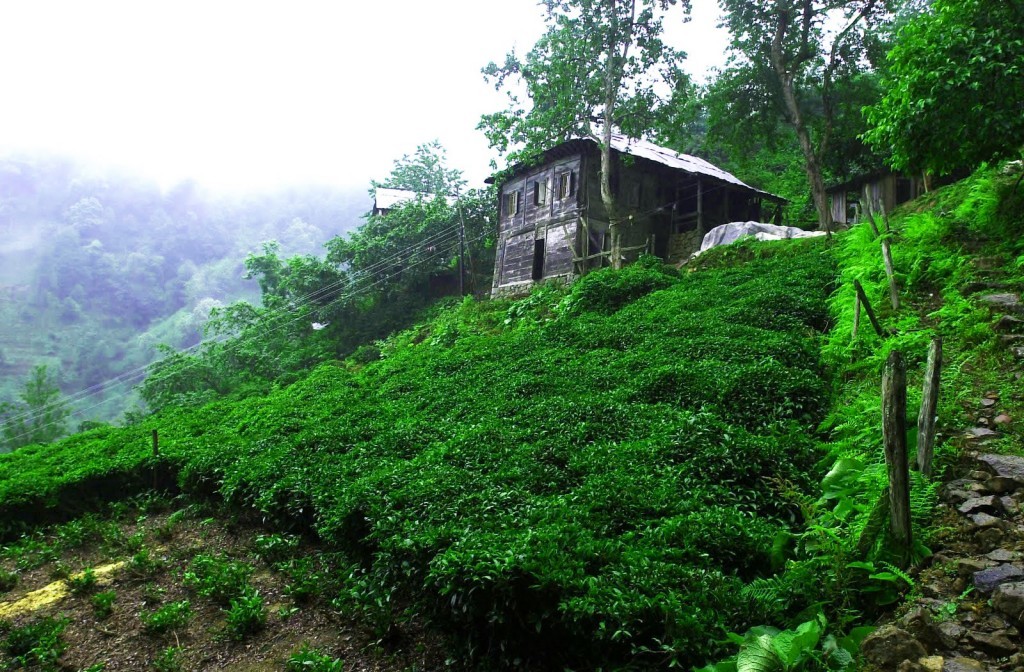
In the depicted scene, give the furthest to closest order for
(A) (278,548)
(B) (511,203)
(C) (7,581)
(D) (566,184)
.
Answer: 1. (B) (511,203)
2. (D) (566,184)
3. (C) (7,581)
4. (A) (278,548)

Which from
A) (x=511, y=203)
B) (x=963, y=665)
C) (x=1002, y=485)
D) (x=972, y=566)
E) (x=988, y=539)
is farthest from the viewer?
(x=511, y=203)

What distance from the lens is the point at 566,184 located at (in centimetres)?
2906

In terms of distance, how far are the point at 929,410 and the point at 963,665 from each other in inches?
91.5

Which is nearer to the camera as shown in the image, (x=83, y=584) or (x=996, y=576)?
(x=996, y=576)

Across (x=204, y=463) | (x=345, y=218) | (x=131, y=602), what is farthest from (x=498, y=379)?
(x=345, y=218)

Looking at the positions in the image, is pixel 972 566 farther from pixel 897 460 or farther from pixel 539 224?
pixel 539 224

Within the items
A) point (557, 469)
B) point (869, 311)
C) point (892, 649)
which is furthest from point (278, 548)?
point (869, 311)

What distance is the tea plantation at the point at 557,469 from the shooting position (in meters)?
5.40

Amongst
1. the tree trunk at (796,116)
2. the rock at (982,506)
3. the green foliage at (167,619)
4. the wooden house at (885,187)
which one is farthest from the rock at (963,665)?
the wooden house at (885,187)

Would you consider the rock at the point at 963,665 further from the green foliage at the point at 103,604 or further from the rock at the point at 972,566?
the green foliage at the point at 103,604

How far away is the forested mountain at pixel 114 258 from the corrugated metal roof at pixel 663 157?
176ft

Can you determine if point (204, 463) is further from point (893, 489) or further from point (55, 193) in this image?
point (55, 193)

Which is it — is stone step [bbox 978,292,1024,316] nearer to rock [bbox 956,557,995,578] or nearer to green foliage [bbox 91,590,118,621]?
rock [bbox 956,557,995,578]

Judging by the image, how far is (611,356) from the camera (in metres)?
12.8
